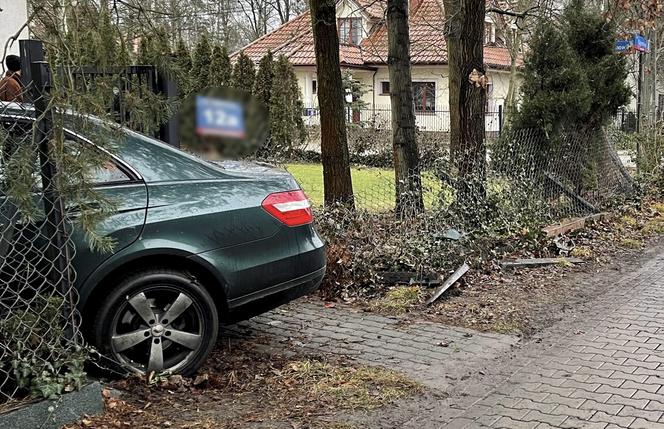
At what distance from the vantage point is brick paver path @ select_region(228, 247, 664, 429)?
408 centimetres

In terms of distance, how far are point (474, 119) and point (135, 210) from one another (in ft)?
18.0

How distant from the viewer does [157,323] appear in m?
4.29

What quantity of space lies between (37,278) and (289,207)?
1.78 metres

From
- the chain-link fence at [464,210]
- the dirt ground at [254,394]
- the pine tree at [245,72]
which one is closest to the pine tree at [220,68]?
the pine tree at [245,72]

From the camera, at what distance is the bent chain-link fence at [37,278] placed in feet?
11.7

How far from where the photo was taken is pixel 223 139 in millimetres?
5367

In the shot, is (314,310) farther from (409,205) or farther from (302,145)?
(302,145)

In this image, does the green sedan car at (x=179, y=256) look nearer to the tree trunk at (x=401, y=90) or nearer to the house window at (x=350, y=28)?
the tree trunk at (x=401, y=90)

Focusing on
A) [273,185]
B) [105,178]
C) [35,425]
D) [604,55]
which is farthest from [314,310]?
[604,55]

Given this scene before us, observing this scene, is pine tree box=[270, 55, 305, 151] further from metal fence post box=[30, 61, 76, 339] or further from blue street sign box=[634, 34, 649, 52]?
metal fence post box=[30, 61, 76, 339]

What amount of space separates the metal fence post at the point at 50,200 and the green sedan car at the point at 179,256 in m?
0.19

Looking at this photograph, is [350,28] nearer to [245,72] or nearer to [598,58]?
[598,58]

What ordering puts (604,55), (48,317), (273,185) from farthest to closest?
(604,55), (273,185), (48,317)

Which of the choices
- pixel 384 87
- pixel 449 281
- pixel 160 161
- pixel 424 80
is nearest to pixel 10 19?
pixel 160 161
